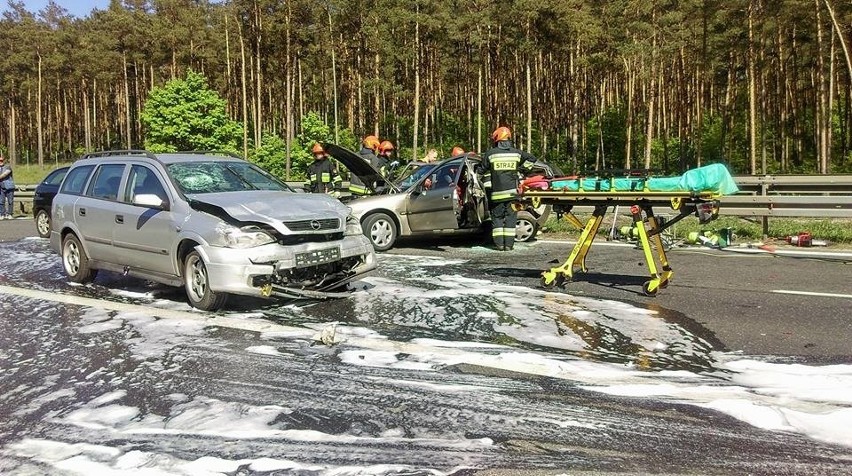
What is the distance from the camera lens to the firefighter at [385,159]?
42.7 feet

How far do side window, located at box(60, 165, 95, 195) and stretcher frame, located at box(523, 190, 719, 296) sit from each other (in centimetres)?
575

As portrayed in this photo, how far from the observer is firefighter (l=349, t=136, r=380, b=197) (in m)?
12.2

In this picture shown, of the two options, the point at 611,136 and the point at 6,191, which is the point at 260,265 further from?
the point at 611,136

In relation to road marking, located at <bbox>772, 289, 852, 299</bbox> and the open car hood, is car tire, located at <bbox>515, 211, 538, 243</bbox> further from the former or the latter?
road marking, located at <bbox>772, 289, 852, 299</bbox>

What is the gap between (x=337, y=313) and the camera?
21.4ft

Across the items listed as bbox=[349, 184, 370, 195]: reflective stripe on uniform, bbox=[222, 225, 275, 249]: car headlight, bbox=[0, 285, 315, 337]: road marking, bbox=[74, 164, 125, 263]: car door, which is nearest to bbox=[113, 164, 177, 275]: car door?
bbox=[74, 164, 125, 263]: car door

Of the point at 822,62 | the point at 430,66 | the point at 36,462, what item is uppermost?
the point at 430,66

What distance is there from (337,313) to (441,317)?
1.06 meters

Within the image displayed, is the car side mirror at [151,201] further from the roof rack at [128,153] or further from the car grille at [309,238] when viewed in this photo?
the car grille at [309,238]

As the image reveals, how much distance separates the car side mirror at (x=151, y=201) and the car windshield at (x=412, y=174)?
212 inches

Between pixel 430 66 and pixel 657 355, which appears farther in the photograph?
pixel 430 66

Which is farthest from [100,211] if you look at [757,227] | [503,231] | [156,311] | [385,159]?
[757,227]

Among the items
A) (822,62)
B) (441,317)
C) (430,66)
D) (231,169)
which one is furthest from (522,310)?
(430,66)

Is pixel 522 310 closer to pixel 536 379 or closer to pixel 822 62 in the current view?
pixel 536 379
